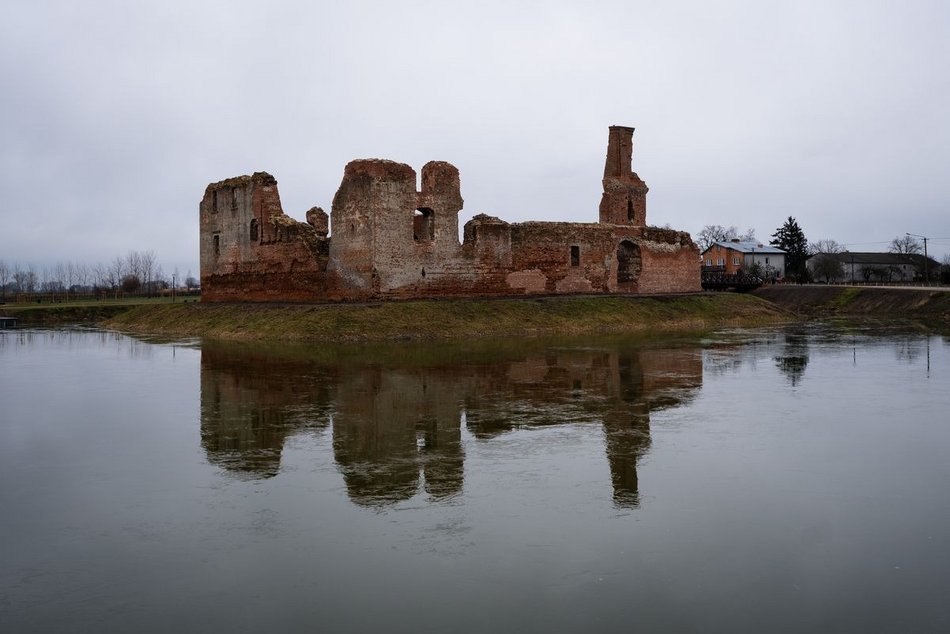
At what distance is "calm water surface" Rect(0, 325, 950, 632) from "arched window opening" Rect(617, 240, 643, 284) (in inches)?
872

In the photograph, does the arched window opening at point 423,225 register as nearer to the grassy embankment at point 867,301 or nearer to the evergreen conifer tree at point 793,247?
the grassy embankment at point 867,301

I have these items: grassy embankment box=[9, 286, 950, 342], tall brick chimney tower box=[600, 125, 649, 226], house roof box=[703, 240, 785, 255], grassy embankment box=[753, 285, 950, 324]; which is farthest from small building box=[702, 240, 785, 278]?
tall brick chimney tower box=[600, 125, 649, 226]

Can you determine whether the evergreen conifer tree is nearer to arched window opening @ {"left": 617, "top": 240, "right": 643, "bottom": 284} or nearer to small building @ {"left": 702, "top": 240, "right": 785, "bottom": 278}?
small building @ {"left": 702, "top": 240, "right": 785, "bottom": 278}

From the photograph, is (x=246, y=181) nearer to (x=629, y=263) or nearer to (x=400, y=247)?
(x=400, y=247)

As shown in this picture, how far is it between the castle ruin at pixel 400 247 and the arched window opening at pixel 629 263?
5 cm

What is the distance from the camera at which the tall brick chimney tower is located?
36.7 metres

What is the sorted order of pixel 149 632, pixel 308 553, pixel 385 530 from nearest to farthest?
pixel 149 632
pixel 308 553
pixel 385 530

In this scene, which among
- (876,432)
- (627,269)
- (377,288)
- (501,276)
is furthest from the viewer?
(627,269)

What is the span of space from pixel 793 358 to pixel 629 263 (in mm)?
18192

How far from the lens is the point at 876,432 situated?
9562mm

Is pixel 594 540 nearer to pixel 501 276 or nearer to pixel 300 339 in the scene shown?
pixel 300 339

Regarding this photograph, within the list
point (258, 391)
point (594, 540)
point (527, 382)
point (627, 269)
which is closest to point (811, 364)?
point (527, 382)

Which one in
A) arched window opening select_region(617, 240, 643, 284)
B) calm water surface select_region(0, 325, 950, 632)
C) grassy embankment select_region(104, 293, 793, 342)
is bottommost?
calm water surface select_region(0, 325, 950, 632)

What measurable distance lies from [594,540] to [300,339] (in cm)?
1860
